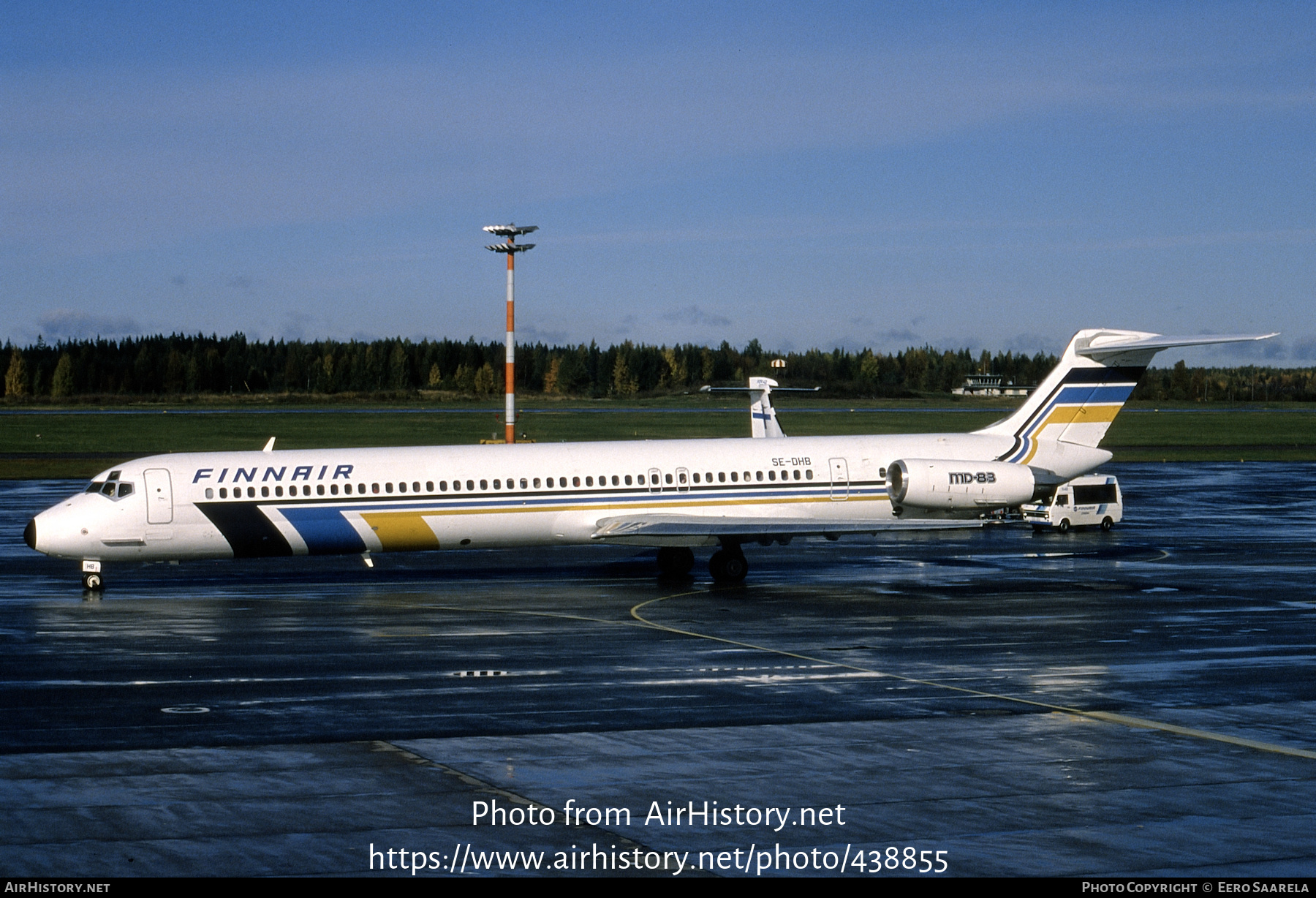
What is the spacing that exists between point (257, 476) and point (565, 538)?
681cm

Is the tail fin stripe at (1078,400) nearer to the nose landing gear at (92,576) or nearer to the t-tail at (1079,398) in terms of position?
the t-tail at (1079,398)

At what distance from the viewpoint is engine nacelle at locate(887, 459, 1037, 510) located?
32.9 meters

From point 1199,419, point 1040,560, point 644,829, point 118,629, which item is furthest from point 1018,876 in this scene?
point 1199,419

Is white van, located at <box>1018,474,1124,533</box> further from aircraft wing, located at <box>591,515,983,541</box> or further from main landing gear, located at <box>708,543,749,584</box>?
main landing gear, located at <box>708,543,749,584</box>

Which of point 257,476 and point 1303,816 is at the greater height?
point 257,476

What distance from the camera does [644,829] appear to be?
516 inches

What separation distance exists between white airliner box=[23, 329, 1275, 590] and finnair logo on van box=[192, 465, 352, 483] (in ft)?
0.10

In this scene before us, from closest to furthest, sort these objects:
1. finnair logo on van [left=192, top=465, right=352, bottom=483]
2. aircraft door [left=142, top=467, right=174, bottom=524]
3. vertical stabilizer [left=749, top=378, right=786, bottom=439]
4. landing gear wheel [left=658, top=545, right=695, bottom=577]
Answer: aircraft door [left=142, top=467, right=174, bottom=524]
finnair logo on van [left=192, top=465, right=352, bottom=483]
landing gear wheel [left=658, top=545, right=695, bottom=577]
vertical stabilizer [left=749, top=378, right=786, bottom=439]

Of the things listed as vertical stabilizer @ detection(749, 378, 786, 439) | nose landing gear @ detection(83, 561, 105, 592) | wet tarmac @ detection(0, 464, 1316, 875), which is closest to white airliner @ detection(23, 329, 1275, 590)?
nose landing gear @ detection(83, 561, 105, 592)

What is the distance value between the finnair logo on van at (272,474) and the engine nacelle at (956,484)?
40.1 feet

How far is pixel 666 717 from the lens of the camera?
18109 millimetres

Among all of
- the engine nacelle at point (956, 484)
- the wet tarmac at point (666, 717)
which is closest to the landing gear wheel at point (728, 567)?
the wet tarmac at point (666, 717)

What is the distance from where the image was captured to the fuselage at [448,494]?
3066cm

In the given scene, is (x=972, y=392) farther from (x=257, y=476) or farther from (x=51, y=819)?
(x=51, y=819)
